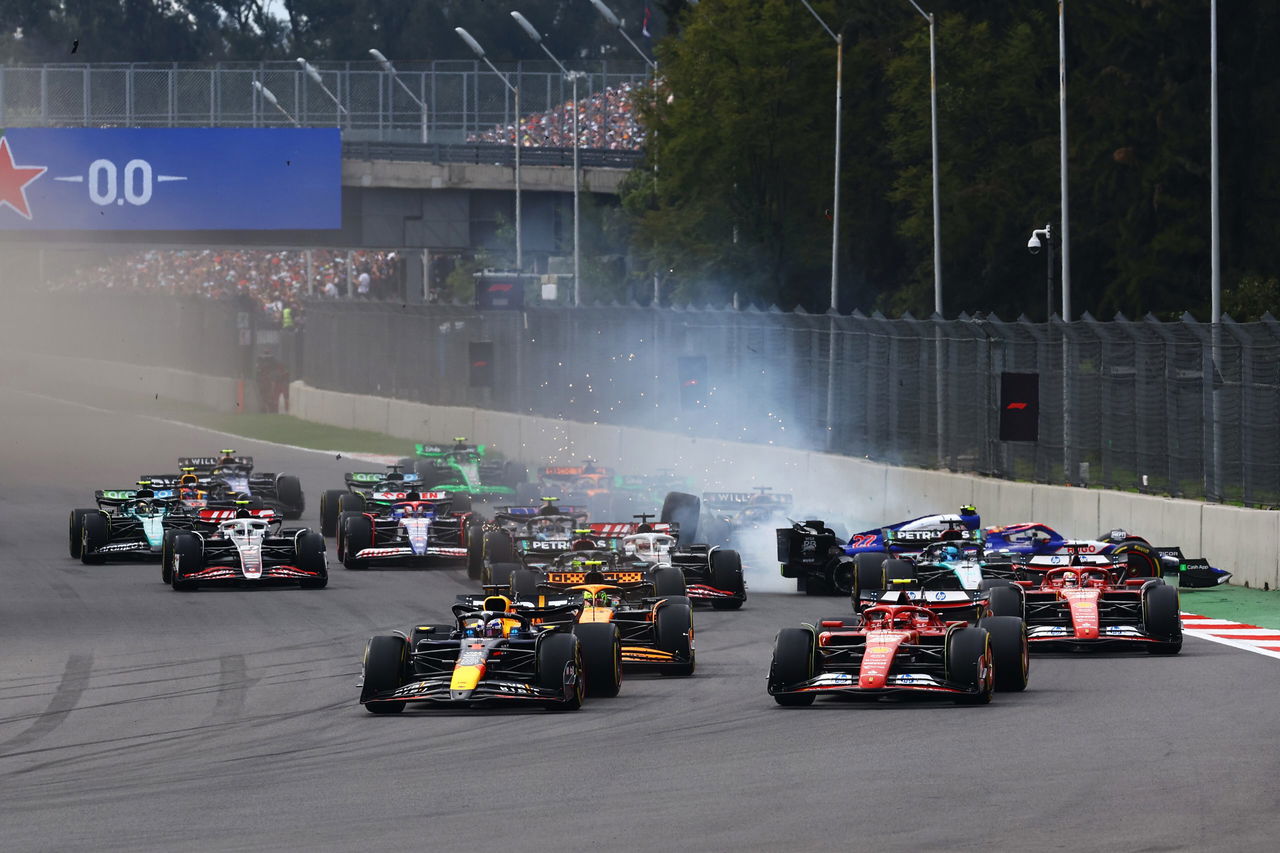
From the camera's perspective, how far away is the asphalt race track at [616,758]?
12367mm

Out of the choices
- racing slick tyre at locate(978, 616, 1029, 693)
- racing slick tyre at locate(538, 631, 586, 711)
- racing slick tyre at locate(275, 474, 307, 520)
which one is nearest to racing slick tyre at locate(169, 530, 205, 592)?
racing slick tyre at locate(275, 474, 307, 520)

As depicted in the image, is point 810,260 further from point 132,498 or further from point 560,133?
point 132,498

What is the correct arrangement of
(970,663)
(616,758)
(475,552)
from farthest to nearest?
(475,552), (970,663), (616,758)

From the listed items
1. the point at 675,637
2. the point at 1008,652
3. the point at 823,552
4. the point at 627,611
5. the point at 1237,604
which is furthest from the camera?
the point at 823,552

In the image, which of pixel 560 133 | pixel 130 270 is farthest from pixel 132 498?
pixel 130 270

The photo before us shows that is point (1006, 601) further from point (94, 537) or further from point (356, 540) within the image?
point (94, 537)

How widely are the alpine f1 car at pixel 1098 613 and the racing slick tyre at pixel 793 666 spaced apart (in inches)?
129

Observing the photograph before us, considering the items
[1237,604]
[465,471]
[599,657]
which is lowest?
[1237,604]

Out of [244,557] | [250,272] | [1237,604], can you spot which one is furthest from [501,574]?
[250,272]

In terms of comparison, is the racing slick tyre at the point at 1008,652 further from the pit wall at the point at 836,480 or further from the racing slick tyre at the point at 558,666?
the pit wall at the point at 836,480

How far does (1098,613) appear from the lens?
20.7 m

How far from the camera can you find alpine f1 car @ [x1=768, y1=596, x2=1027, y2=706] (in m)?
17.3

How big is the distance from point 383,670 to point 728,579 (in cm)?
803

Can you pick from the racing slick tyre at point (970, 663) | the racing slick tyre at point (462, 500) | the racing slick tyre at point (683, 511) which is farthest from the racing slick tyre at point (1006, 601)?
the racing slick tyre at point (462, 500)
